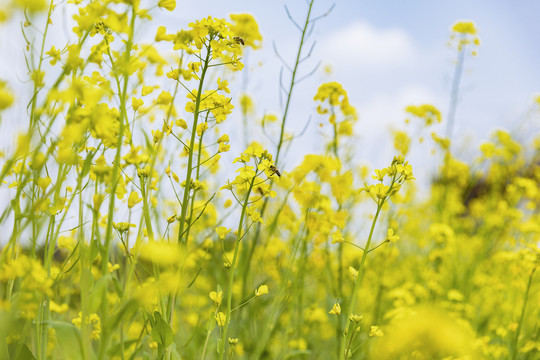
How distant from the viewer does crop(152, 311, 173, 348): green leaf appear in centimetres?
114

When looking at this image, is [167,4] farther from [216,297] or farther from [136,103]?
[216,297]

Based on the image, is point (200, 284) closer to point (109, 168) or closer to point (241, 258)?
point (241, 258)

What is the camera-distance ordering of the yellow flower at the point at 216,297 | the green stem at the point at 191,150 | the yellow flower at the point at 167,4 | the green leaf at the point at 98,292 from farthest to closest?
the yellow flower at the point at 216,297 → the green stem at the point at 191,150 → the yellow flower at the point at 167,4 → the green leaf at the point at 98,292

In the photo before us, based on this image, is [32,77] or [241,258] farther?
[241,258]

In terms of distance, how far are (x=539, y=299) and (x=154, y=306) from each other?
2.40m

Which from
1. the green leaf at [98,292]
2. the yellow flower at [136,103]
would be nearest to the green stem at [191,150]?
the yellow flower at [136,103]

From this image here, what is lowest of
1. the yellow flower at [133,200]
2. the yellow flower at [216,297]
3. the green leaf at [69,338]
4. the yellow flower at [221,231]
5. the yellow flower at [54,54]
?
the green leaf at [69,338]

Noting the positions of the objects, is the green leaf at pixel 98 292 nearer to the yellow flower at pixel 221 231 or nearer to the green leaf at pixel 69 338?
the green leaf at pixel 69 338

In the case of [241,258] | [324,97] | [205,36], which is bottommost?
[241,258]

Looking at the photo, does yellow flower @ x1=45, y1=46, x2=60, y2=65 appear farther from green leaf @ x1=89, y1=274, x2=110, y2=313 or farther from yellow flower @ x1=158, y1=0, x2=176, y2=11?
green leaf @ x1=89, y1=274, x2=110, y2=313

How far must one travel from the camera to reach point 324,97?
7.38ft

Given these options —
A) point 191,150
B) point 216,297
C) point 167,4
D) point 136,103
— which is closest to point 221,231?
point 216,297

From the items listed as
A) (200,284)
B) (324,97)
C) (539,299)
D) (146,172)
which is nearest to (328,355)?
(200,284)

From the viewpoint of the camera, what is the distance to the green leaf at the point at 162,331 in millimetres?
1137
